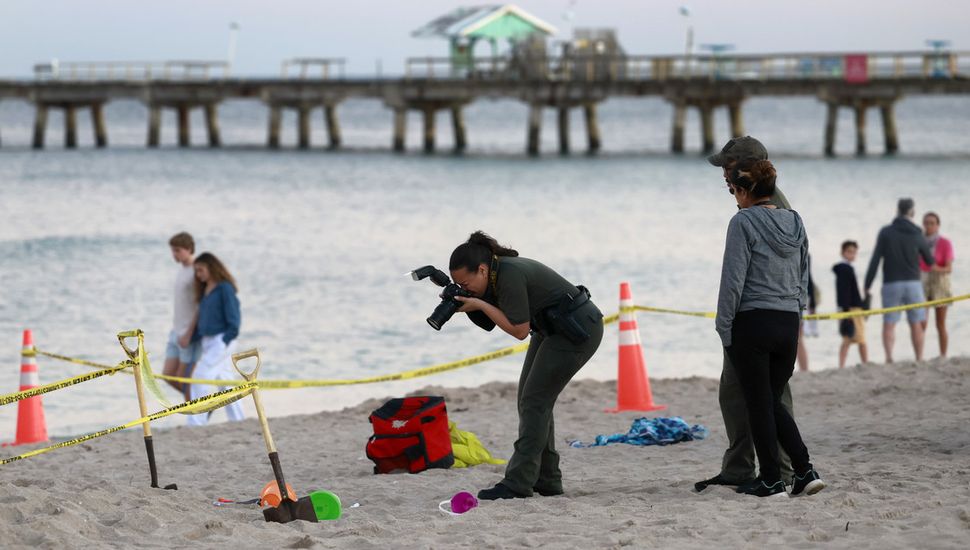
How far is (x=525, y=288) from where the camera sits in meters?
5.90

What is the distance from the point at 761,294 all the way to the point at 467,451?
248cm

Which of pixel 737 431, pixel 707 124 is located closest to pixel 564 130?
pixel 707 124

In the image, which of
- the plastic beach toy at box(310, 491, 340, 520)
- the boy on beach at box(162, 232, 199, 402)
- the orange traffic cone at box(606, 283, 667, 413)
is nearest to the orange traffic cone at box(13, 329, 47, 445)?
the boy on beach at box(162, 232, 199, 402)

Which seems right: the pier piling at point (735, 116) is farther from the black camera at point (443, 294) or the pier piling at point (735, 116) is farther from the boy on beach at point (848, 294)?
the black camera at point (443, 294)

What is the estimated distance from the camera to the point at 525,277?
19.5ft

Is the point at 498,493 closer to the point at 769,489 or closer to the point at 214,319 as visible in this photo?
the point at 769,489

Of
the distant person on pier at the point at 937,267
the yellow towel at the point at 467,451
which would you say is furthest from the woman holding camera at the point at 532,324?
the distant person on pier at the point at 937,267

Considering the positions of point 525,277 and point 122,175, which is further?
point 122,175

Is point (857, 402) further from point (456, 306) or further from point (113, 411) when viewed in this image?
point (113, 411)

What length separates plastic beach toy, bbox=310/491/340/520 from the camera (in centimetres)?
598

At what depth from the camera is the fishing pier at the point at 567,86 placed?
155ft

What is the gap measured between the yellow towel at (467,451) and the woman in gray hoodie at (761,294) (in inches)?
85.7

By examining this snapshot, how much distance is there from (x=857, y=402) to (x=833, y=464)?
2544mm

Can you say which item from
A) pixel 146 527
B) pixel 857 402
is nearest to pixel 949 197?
pixel 857 402
